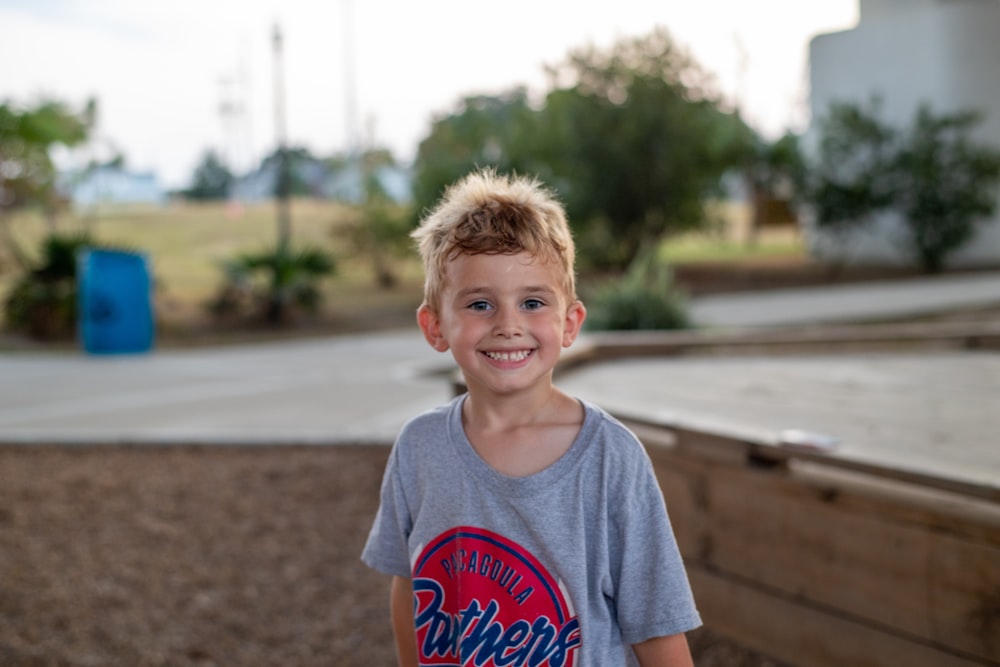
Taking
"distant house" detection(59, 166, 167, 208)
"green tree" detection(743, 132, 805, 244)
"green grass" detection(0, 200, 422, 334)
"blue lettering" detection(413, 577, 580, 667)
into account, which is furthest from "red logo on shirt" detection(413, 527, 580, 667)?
"distant house" detection(59, 166, 167, 208)

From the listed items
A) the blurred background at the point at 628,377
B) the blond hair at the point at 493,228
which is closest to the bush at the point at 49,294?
the blurred background at the point at 628,377

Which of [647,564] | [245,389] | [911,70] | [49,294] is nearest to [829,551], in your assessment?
[647,564]

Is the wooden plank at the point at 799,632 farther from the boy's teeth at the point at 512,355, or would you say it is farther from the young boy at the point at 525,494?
the boy's teeth at the point at 512,355

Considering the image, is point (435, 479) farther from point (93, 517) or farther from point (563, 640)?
point (93, 517)

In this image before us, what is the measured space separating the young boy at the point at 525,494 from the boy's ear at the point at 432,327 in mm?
38

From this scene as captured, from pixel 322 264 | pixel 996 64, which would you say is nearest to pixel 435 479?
pixel 322 264

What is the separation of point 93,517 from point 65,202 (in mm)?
18873

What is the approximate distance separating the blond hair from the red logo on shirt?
423 mm

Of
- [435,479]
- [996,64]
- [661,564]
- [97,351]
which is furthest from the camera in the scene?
[996,64]

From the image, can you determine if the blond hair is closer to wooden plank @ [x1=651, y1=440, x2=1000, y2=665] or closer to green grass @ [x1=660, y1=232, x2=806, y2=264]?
wooden plank @ [x1=651, y1=440, x2=1000, y2=665]

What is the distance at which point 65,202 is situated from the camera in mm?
22062

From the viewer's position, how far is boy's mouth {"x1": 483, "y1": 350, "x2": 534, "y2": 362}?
1.66m

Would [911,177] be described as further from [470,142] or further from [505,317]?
[505,317]

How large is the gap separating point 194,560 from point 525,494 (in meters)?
3.22
